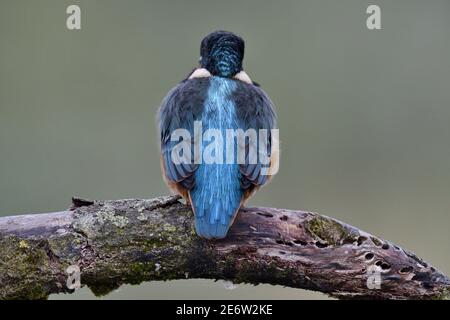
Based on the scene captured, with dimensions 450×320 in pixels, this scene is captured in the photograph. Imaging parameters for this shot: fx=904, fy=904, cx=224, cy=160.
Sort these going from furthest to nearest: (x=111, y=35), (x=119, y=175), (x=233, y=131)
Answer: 1. (x=111, y=35)
2. (x=119, y=175)
3. (x=233, y=131)

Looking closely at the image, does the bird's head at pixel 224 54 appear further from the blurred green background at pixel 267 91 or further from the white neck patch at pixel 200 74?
the blurred green background at pixel 267 91

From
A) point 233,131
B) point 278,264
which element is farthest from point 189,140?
point 278,264

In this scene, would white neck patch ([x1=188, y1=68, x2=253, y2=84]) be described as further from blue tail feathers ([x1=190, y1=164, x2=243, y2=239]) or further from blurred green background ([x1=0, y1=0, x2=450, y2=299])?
blurred green background ([x1=0, y1=0, x2=450, y2=299])

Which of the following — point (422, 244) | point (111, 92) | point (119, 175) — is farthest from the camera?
point (111, 92)

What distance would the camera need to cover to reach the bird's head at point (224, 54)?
11.0 feet

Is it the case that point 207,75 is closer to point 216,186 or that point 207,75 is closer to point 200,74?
point 200,74

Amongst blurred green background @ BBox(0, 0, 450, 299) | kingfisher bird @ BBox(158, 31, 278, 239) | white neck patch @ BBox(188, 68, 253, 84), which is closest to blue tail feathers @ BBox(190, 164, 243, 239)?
kingfisher bird @ BBox(158, 31, 278, 239)

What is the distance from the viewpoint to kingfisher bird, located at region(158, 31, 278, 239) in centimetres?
294

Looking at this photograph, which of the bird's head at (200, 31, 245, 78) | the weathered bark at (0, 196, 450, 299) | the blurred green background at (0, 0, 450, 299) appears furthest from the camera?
the blurred green background at (0, 0, 450, 299)

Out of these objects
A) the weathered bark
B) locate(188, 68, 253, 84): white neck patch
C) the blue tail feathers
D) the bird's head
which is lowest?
the weathered bark

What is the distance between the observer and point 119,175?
18.3 ft
